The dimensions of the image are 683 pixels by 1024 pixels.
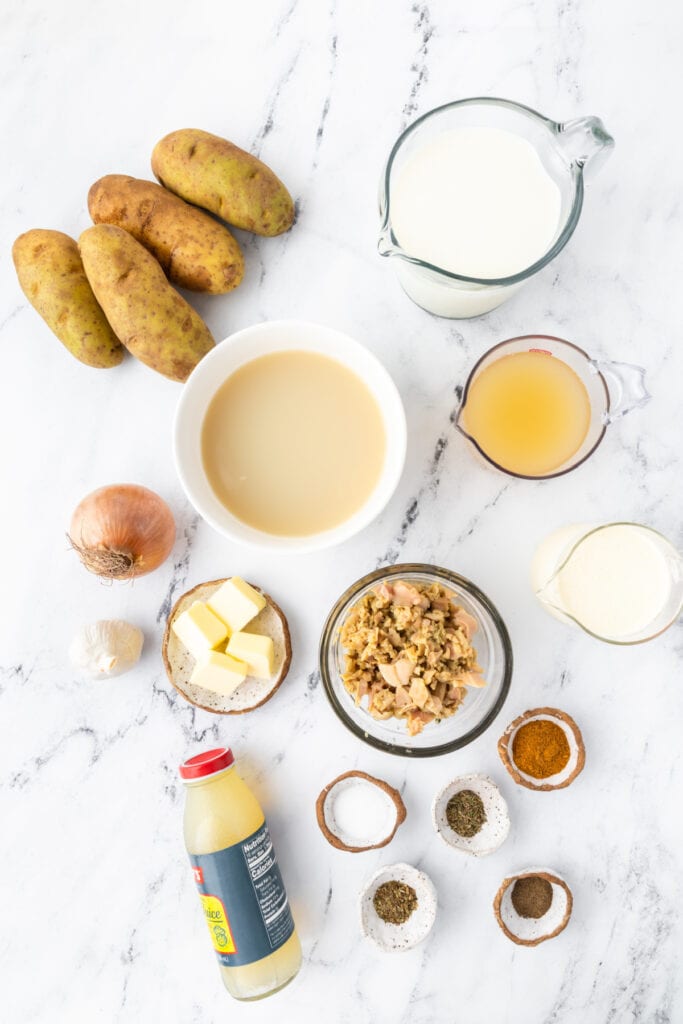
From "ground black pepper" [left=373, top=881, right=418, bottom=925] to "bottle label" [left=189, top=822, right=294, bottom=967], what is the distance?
0.66 feet

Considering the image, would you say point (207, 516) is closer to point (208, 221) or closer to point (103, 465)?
point (103, 465)

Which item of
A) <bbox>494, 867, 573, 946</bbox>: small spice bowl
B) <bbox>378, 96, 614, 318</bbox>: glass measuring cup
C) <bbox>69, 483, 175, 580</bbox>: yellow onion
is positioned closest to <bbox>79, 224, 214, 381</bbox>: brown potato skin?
<bbox>69, 483, 175, 580</bbox>: yellow onion

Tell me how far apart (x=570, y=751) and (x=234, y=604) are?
2.34 ft

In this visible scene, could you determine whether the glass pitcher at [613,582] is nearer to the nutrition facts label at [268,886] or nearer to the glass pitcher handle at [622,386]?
the glass pitcher handle at [622,386]

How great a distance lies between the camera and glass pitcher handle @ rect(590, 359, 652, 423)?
1329 millimetres

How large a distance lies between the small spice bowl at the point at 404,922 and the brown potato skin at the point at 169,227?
46.8 inches

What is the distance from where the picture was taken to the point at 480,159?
1.32 m

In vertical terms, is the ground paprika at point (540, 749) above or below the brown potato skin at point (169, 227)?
below

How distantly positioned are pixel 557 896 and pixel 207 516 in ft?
3.33

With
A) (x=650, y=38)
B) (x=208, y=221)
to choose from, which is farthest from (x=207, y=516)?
(x=650, y=38)

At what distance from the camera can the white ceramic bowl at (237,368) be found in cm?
139

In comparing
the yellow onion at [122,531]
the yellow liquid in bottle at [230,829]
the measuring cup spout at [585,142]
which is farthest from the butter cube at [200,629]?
the measuring cup spout at [585,142]

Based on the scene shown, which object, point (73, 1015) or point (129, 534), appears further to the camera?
point (73, 1015)

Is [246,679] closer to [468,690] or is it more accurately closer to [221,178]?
[468,690]
